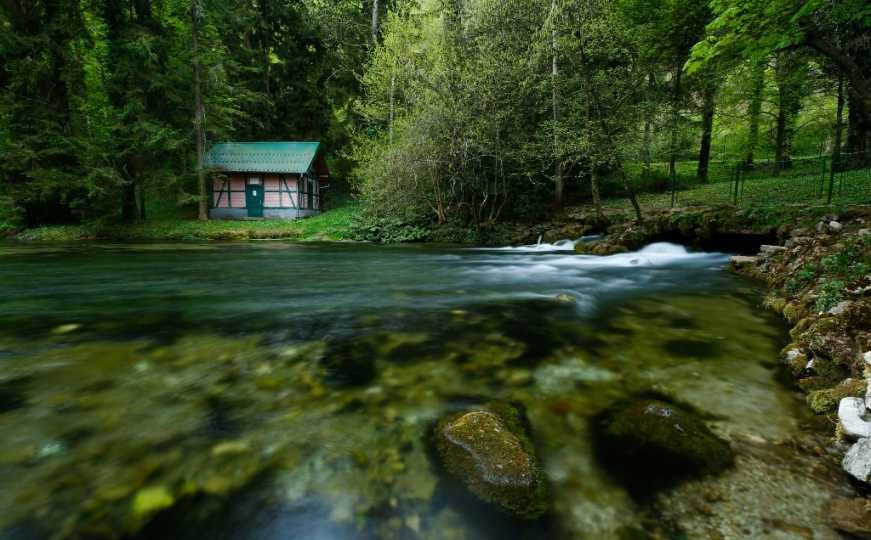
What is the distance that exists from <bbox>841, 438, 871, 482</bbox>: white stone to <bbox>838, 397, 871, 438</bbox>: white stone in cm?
17

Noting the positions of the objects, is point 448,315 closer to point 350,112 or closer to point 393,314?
point 393,314

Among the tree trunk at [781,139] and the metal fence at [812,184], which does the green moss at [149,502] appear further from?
the tree trunk at [781,139]

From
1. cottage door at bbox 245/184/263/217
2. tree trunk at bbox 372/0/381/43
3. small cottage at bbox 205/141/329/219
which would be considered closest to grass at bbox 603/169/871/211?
tree trunk at bbox 372/0/381/43

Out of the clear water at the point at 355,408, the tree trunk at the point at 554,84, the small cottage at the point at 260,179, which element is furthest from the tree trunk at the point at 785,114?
the small cottage at the point at 260,179

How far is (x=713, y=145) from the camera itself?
109 feet

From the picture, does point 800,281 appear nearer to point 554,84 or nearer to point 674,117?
point 554,84

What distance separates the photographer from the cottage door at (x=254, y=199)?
29.0 m

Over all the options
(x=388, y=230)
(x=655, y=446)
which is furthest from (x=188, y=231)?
(x=655, y=446)

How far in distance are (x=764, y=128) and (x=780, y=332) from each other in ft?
83.2

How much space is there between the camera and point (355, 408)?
115 inches

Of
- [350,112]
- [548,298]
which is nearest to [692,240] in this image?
[548,298]

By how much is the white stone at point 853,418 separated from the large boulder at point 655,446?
2.14 feet

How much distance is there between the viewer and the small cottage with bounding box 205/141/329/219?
2822 centimetres

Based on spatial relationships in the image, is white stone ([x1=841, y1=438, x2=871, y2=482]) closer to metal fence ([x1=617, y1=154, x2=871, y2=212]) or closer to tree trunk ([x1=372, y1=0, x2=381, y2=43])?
metal fence ([x1=617, y1=154, x2=871, y2=212])
